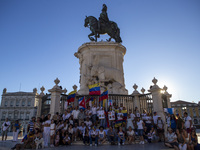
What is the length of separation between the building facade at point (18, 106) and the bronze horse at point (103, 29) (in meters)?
46.8

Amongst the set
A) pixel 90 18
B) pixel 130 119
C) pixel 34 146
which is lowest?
pixel 34 146

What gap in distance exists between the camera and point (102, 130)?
8.63 m

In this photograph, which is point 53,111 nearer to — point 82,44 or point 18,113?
point 82,44

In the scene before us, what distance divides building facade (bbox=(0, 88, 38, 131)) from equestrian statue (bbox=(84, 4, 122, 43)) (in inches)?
1847

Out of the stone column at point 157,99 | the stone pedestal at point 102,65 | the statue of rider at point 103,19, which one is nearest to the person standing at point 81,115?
the stone pedestal at point 102,65

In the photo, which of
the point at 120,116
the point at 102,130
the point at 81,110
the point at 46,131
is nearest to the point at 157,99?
the point at 120,116

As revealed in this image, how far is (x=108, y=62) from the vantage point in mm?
15930

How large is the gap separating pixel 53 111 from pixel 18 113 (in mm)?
53033

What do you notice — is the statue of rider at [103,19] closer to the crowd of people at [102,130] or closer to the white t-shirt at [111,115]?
the crowd of people at [102,130]

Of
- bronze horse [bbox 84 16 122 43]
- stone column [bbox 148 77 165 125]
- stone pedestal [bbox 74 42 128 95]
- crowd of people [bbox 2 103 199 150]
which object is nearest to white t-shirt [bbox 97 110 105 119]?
crowd of people [bbox 2 103 199 150]

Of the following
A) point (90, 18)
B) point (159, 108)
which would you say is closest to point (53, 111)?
point (159, 108)

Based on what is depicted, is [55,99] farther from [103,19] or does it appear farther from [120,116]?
[103,19]

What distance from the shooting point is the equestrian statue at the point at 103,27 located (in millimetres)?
17516

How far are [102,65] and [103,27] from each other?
4808 millimetres
